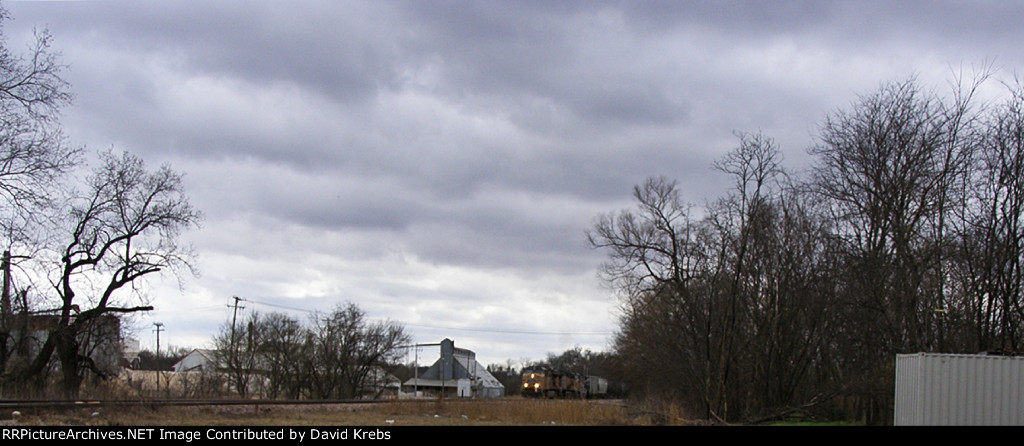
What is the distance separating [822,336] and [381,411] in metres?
22.0

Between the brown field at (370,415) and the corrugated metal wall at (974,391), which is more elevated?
the corrugated metal wall at (974,391)

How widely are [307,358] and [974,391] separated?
50862mm

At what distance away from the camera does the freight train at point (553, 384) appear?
65562mm

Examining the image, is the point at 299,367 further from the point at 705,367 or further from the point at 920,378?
the point at 920,378

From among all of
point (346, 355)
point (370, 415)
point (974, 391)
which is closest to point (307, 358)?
point (346, 355)

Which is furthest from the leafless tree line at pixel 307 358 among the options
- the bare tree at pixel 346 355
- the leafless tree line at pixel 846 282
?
the leafless tree line at pixel 846 282

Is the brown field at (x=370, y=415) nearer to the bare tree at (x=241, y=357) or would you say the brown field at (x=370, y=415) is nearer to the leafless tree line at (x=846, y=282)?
the leafless tree line at (x=846, y=282)

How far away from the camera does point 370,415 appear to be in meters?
27.6

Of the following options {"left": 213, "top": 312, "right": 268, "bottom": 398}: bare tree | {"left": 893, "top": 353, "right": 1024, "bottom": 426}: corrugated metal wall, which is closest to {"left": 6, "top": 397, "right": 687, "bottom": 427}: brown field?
{"left": 893, "top": 353, "right": 1024, "bottom": 426}: corrugated metal wall

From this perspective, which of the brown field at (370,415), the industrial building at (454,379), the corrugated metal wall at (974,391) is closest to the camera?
the corrugated metal wall at (974,391)

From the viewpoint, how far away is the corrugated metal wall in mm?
16234

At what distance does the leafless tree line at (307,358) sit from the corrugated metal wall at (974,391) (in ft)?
154

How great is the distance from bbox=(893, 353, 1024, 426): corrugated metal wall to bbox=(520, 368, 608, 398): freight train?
47.4 metres

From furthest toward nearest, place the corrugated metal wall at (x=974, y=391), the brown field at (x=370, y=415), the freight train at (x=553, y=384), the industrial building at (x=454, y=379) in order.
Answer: the freight train at (x=553, y=384) → the industrial building at (x=454, y=379) → the brown field at (x=370, y=415) → the corrugated metal wall at (x=974, y=391)
